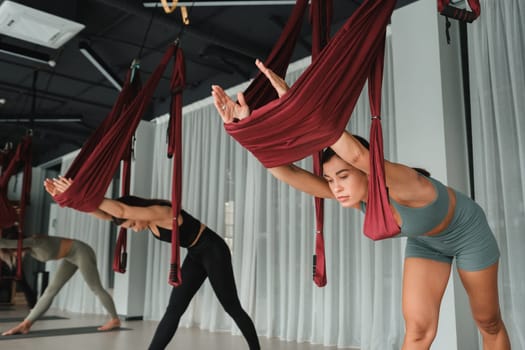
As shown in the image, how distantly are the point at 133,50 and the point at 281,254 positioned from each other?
267cm

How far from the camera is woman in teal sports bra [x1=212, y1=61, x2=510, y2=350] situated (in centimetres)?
174

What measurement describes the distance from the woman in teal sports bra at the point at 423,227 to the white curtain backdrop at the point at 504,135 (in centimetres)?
122

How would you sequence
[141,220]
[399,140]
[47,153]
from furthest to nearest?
[47,153] → [399,140] → [141,220]

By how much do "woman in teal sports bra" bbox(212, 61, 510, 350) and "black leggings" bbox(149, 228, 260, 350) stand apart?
123cm

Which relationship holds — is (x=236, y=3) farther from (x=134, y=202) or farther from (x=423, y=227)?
(x=423, y=227)

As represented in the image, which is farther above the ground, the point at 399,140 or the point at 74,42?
the point at 74,42

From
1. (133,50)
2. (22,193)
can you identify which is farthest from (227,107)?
(133,50)

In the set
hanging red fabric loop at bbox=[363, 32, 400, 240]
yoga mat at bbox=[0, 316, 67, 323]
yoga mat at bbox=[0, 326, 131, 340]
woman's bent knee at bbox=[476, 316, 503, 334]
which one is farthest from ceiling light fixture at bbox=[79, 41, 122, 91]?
woman's bent knee at bbox=[476, 316, 503, 334]

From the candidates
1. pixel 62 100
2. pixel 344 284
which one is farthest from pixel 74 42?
pixel 344 284

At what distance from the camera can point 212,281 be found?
119 inches

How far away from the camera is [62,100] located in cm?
661

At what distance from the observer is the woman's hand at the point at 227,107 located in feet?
5.66

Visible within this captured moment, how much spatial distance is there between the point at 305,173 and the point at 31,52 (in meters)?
3.48

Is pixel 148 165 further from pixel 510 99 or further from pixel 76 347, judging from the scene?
pixel 510 99
